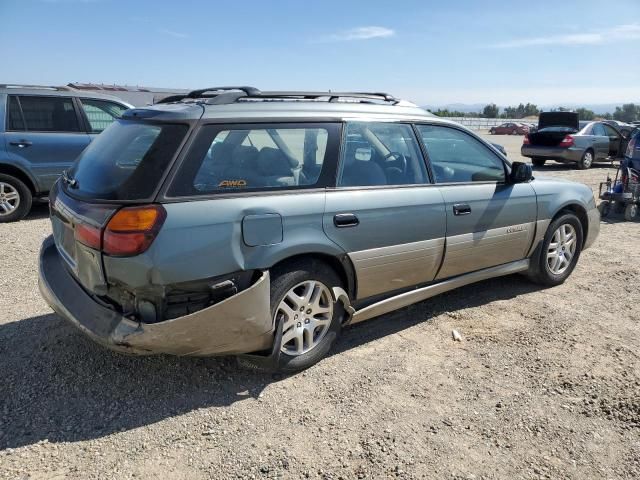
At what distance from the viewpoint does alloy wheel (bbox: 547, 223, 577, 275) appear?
16.0ft

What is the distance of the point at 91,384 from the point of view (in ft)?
10.4

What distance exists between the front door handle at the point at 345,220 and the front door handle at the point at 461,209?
3.23 ft

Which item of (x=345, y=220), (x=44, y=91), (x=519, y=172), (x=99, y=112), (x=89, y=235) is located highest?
(x=44, y=91)

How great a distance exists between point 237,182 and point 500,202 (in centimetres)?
238

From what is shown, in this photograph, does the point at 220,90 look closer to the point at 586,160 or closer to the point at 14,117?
the point at 14,117

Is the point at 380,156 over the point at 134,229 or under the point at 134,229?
over

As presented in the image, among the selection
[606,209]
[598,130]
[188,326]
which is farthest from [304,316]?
[598,130]

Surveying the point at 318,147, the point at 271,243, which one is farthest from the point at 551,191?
the point at 271,243

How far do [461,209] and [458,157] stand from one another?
58cm

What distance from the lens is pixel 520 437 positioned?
2748mm

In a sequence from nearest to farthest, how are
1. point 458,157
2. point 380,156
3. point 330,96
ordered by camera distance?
point 380,156, point 330,96, point 458,157

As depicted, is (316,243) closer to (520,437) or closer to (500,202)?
(520,437)

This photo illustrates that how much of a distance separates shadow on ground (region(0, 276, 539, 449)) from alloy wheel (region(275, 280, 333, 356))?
259 millimetres

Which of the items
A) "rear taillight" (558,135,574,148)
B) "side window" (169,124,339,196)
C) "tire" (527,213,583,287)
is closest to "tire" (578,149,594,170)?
"rear taillight" (558,135,574,148)
